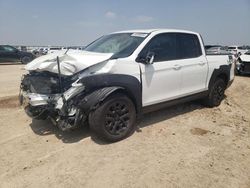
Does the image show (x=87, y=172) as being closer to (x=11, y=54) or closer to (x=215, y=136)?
(x=215, y=136)

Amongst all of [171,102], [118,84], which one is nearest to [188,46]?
[171,102]

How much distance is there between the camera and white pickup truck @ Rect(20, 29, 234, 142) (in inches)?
171

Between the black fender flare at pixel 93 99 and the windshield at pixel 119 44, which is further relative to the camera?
the windshield at pixel 119 44

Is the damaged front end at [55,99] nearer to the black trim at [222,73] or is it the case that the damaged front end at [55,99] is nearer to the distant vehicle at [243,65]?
the black trim at [222,73]

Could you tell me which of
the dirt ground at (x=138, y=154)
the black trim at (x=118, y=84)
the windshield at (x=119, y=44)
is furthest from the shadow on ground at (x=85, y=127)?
the windshield at (x=119, y=44)

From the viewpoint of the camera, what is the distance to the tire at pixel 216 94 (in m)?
6.70

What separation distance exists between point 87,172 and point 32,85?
2.12 meters

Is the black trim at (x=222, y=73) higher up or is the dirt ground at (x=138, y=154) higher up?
the black trim at (x=222, y=73)

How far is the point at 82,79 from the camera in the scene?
4227 millimetres

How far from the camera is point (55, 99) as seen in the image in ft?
14.8

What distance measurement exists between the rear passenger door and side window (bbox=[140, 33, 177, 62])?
196 mm

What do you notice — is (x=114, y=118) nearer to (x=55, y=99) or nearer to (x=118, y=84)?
(x=118, y=84)

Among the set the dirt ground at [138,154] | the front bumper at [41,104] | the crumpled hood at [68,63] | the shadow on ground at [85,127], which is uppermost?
the crumpled hood at [68,63]

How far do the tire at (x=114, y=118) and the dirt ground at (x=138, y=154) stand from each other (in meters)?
0.18
